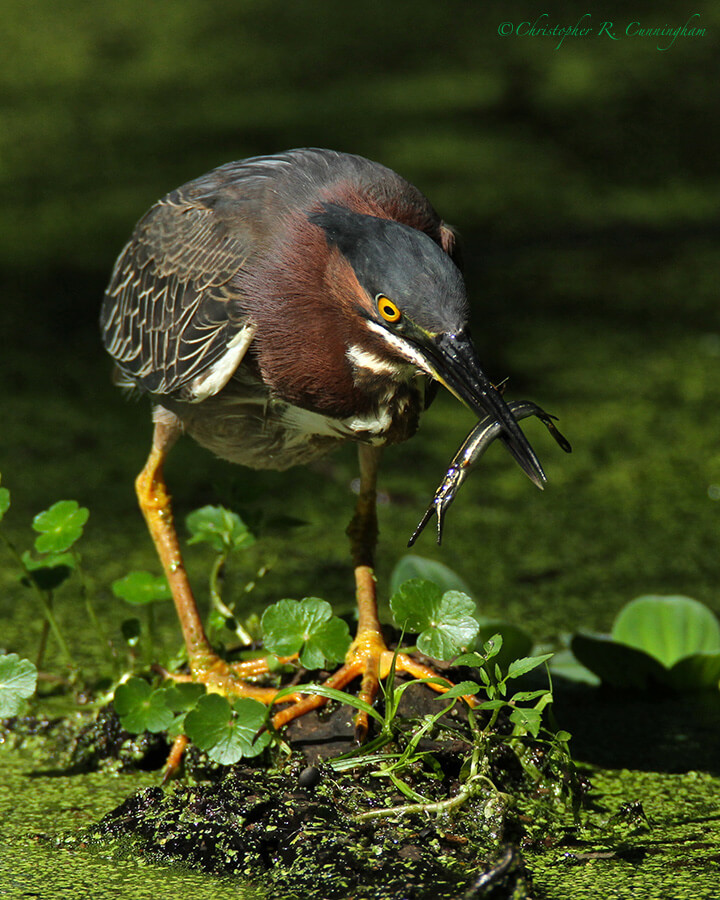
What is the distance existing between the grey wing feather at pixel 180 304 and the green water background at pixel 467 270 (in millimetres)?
325

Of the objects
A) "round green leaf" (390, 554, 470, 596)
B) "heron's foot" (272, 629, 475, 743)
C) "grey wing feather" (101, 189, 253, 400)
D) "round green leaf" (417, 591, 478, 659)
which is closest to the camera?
"round green leaf" (417, 591, 478, 659)

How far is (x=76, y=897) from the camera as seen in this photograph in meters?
1.66

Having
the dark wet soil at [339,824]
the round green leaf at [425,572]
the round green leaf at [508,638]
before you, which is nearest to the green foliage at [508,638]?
the round green leaf at [508,638]

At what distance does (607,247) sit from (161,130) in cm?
265

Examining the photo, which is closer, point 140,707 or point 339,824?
point 339,824

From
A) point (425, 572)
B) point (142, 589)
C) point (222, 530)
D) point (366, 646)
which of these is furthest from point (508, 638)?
point (142, 589)

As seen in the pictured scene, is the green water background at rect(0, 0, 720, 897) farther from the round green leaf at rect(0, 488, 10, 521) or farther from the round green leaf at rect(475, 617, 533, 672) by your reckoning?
the round green leaf at rect(0, 488, 10, 521)

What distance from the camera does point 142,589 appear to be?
2.33 metres

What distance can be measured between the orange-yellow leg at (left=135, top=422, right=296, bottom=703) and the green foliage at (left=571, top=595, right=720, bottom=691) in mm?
775

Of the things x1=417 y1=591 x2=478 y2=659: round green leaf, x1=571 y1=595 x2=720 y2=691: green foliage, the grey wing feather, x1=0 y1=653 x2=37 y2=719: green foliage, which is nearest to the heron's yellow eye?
the grey wing feather

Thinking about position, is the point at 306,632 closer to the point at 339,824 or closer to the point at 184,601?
the point at 339,824

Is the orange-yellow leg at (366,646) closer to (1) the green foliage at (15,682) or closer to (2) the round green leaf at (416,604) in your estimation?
(2) the round green leaf at (416,604)

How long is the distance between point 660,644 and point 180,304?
1349 mm

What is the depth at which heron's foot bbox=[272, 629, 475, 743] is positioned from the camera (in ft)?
6.72
